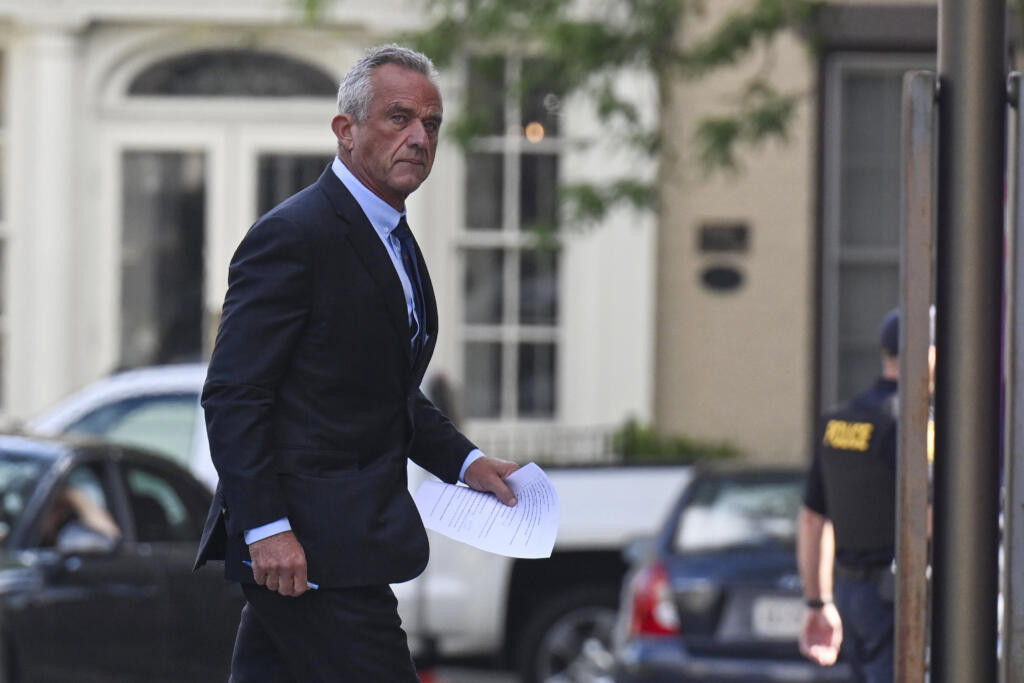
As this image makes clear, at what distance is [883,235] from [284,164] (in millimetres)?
4829

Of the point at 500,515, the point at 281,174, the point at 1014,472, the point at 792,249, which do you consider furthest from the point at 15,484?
the point at 792,249

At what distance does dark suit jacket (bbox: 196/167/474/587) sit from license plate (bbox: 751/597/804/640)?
448 cm

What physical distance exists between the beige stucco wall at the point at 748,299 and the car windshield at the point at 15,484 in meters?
7.18

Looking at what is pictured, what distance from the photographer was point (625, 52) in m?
10.3

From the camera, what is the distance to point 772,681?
305 inches

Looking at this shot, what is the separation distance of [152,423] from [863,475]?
5230mm

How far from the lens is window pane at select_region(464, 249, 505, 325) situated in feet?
47.8

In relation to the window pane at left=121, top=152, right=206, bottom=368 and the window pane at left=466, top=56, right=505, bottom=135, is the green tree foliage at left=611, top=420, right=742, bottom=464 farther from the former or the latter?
the window pane at left=121, top=152, right=206, bottom=368

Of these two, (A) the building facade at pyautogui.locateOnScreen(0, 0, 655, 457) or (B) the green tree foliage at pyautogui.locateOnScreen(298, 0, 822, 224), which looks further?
(A) the building facade at pyautogui.locateOnScreen(0, 0, 655, 457)

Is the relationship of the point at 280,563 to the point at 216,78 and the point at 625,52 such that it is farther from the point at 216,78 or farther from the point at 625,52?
the point at 216,78

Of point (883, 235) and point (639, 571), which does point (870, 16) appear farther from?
point (639, 571)

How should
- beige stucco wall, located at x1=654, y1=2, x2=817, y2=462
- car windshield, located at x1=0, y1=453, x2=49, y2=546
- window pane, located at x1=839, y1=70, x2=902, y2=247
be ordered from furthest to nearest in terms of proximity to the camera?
window pane, located at x1=839, y1=70, x2=902, y2=247, beige stucco wall, located at x1=654, y1=2, x2=817, y2=462, car windshield, located at x1=0, y1=453, x2=49, y2=546

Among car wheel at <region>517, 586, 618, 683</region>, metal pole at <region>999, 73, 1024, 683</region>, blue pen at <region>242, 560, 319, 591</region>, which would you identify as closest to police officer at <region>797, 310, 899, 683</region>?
metal pole at <region>999, 73, 1024, 683</region>

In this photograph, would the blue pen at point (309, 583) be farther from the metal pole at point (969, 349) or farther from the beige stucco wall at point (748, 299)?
the beige stucco wall at point (748, 299)
